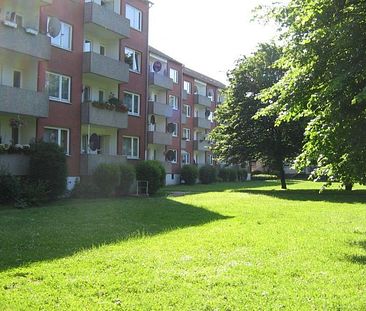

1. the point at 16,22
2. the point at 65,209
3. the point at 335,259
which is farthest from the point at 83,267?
the point at 16,22

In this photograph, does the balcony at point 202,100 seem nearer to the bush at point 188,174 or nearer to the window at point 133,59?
the bush at point 188,174

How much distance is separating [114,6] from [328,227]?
71.4 feet

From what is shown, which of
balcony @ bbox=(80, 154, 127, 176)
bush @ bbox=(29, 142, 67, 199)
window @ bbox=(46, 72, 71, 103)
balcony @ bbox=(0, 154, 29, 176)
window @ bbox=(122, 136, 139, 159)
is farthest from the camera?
window @ bbox=(122, 136, 139, 159)

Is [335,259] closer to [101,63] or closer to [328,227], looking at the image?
[328,227]

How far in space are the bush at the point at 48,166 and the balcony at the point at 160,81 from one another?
57.1ft

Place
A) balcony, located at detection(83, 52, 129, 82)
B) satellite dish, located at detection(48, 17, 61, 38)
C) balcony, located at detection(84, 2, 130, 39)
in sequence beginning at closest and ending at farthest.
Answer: satellite dish, located at detection(48, 17, 61, 38) < balcony, located at detection(83, 52, 129, 82) < balcony, located at detection(84, 2, 130, 39)

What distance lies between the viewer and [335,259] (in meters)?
8.42

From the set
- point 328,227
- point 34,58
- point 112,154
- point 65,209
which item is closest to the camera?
Answer: point 328,227

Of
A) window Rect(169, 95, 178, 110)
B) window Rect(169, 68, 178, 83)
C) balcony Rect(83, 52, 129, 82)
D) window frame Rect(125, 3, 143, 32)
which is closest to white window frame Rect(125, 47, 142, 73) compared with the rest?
window frame Rect(125, 3, 143, 32)

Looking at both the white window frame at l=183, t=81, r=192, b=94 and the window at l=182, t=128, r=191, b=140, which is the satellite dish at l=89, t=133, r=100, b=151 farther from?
the white window frame at l=183, t=81, r=192, b=94

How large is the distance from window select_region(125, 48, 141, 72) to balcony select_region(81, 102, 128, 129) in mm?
4222

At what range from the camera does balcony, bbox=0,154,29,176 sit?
20453 millimetres

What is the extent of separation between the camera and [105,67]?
2733 cm

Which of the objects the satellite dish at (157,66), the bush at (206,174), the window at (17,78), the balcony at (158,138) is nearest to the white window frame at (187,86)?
the bush at (206,174)
